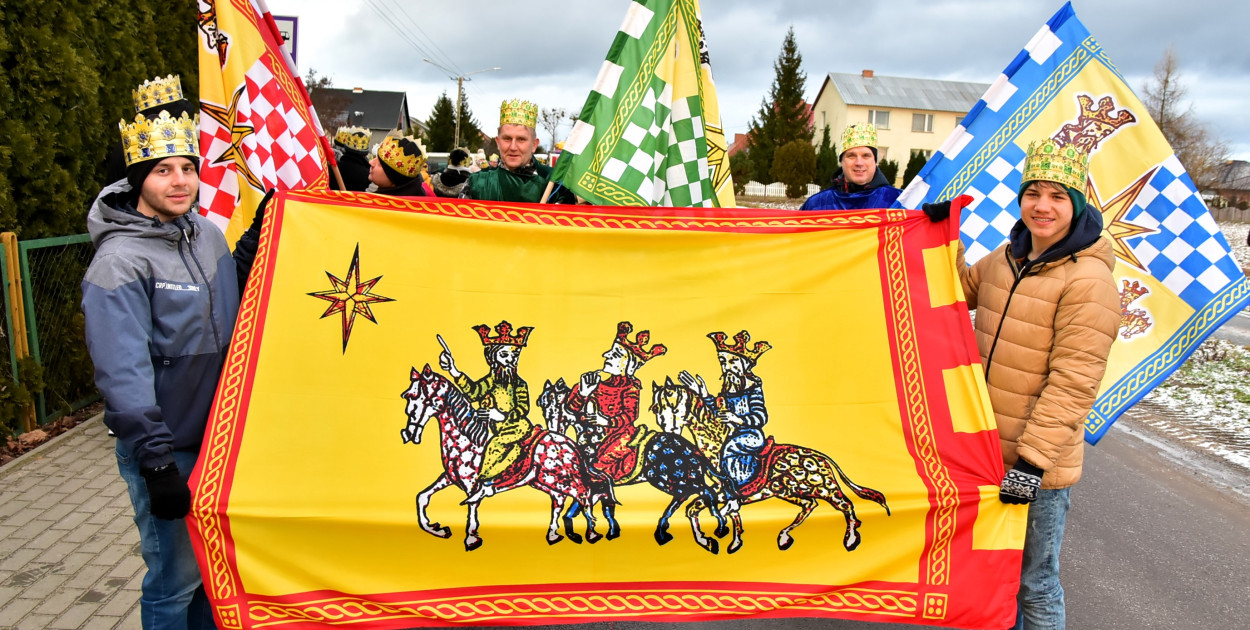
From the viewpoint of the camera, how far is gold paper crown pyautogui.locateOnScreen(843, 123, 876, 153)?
472 centimetres

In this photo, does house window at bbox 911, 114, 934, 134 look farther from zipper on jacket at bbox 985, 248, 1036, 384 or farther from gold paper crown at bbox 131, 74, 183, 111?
gold paper crown at bbox 131, 74, 183, 111

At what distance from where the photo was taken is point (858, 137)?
4789 millimetres

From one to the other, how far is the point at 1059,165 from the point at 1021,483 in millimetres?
1139

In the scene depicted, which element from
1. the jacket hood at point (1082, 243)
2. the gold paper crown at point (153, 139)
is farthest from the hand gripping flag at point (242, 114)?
the jacket hood at point (1082, 243)

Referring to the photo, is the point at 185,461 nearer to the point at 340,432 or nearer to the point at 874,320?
the point at 340,432

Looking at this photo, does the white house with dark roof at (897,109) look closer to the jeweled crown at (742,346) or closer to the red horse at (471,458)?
the jeweled crown at (742,346)

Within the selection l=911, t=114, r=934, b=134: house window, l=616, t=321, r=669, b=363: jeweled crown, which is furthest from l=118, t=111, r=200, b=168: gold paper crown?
l=911, t=114, r=934, b=134: house window

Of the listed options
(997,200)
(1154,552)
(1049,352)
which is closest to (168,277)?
(1049,352)

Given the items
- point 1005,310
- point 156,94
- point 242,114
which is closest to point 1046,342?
point 1005,310

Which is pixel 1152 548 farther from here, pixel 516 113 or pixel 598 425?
pixel 516 113

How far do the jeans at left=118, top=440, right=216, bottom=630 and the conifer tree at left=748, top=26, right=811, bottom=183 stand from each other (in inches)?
2017

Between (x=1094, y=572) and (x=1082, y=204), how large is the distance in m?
2.32

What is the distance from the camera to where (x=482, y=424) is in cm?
283

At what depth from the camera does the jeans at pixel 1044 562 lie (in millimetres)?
2814
